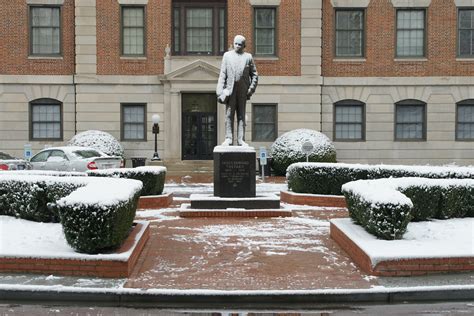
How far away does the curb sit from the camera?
750cm

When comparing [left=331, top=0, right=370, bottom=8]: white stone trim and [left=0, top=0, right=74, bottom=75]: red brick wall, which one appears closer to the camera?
[left=0, top=0, right=74, bottom=75]: red brick wall

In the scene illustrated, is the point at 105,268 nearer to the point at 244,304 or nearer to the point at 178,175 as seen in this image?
the point at 244,304

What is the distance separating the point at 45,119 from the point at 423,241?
83.5ft

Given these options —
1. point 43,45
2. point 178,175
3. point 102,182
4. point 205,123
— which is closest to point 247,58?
point 102,182

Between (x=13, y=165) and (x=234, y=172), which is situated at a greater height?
(x=234, y=172)

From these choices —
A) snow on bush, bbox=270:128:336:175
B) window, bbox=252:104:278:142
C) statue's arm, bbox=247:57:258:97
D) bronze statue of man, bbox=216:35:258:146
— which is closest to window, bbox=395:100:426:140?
snow on bush, bbox=270:128:336:175

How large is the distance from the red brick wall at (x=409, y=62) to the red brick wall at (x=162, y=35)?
6.40 feet

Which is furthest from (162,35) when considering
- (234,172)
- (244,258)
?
(244,258)

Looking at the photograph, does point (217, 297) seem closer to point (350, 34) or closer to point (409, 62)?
point (350, 34)

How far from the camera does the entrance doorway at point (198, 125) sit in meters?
31.4

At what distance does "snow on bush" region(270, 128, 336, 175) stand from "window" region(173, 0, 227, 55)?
622 centimetres

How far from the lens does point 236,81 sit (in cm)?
1580

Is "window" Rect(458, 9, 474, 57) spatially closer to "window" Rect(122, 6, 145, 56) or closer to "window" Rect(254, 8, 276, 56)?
"window" Rect(254, 8, 276, 56)

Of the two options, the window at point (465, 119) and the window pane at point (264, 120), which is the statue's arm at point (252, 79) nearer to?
the window pane at point (264, 120)
